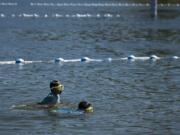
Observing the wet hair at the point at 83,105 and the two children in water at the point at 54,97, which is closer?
the wet hair at the point at 83,105

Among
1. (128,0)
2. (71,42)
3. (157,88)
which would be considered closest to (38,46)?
(71,42)

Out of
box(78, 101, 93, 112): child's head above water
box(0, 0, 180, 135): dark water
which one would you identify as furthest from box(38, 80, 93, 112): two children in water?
box(0, 0, 180, 135): dark water

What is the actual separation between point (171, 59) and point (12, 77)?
1043 centimetres

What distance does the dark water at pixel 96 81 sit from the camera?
17328mm

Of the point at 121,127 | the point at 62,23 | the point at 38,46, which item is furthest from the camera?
the point at 62,23

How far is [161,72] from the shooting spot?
28.0m

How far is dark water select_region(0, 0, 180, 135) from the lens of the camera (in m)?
17.3

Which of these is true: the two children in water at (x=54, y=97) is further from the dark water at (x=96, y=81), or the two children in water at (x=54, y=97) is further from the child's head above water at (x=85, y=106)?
the dark water at (x=96, y=81)

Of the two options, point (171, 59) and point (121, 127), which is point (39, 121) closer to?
point (121, 127)

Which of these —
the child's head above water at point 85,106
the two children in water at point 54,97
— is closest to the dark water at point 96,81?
the child's head above water at point 85,106

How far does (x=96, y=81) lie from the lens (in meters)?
24.8

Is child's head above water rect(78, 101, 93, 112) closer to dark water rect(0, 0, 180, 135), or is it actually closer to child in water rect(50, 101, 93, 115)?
child in water rect(50, 101, 93, 115)

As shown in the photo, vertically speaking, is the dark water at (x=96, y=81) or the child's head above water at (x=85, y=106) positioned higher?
the child's head above water at (x=85, y=106)

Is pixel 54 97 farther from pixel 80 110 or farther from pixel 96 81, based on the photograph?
pixel 96 81
